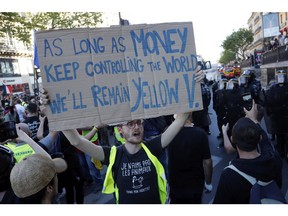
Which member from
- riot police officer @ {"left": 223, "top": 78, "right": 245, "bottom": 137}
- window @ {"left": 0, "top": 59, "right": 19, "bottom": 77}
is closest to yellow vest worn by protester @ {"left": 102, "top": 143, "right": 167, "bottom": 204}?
riot police officer @ {"left": 223, "top": 78, "right": 245, "bottom": 137}

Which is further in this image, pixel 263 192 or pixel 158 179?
pixel 158 179

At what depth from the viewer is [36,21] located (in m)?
18.1

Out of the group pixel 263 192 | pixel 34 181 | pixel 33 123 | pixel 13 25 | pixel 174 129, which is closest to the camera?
pixel 34 181

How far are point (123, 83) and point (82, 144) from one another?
61 centimetres

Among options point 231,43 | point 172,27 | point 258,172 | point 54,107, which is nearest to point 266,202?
point 258,172

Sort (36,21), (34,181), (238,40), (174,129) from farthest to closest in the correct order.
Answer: (238,40) → (36,21) → (174,129) → (34,181)

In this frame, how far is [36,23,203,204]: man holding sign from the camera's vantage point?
83.0 inches

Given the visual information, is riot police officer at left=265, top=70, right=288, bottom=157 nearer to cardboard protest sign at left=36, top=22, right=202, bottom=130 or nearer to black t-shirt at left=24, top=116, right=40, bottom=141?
cardboard protest sign at left=36, top=22, right=202, bottom=130

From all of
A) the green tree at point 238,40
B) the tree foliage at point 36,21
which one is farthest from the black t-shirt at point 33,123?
the green tree at point 238,40

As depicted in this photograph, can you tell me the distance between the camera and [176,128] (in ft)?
8.43

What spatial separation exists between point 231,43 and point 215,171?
64.9m

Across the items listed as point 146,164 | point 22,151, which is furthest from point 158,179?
point 22,151

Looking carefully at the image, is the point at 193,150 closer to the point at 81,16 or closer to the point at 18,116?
the point at 18,116

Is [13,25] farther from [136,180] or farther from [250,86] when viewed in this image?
[136,180]
